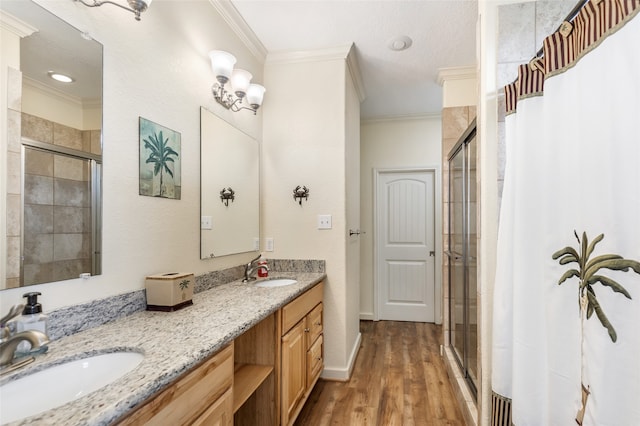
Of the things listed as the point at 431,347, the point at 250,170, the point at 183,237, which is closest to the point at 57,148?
the point at 183,237

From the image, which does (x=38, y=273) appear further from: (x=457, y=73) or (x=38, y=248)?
(x=457, y=73)

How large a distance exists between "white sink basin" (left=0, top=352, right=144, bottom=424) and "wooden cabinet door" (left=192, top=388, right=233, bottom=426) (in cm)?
27

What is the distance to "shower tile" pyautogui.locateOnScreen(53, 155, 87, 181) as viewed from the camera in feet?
3.64

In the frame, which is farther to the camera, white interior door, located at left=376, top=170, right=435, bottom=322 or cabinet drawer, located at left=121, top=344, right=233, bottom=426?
white interior door, located at left=376, top=170, right=435, bottom=322

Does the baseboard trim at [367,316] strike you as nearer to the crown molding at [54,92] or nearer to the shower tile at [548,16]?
the shower tile at [548,16]

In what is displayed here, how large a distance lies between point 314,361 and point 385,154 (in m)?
2.83

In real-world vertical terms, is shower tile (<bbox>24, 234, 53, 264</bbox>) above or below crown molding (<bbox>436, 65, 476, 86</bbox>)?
below

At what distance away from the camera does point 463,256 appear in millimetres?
2398

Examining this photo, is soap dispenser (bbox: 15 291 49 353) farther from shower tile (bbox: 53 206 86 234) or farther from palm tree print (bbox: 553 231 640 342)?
palm tree print (bbox: 553 231 640 342)

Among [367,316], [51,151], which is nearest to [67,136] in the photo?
[51,151]

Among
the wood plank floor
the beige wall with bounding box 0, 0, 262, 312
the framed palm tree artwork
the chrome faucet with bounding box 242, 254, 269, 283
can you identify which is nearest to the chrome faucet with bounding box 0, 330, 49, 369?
the beige wall with bounding box 0, 0, 262, 312

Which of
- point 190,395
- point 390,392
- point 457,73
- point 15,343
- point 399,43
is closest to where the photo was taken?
point 15,343

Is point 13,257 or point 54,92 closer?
point 13,257

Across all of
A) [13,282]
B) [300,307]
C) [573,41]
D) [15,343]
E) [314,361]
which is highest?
[573,41]
